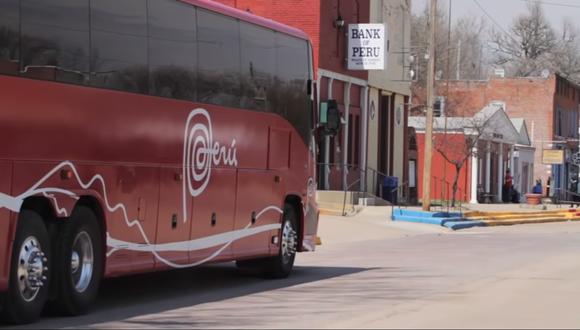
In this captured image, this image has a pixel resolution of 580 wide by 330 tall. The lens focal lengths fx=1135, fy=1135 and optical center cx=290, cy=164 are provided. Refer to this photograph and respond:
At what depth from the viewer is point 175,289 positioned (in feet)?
53.2

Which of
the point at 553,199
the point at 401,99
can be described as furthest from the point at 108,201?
the point at 553,199

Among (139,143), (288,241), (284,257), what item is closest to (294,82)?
(288,241)

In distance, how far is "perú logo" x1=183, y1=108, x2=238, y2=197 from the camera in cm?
1483

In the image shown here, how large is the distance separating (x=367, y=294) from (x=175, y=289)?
2782 mm

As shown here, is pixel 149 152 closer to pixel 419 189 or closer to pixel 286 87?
pixel 286 87

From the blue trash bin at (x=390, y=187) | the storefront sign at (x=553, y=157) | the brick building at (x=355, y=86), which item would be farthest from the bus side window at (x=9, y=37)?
the storefront sign at (x=553, y=157)

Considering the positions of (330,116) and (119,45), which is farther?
(330,116)

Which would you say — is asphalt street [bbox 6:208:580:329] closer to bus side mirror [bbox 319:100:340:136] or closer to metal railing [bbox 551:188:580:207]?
bus side mirror [bbox 319:100:340:136]

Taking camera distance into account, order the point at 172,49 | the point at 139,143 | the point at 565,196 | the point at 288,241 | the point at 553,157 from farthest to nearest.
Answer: the point at 565,196
the point at 553,157
the point at 288,241
the point at 172,49
the point at 139,143

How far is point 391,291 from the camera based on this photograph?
52.6ft

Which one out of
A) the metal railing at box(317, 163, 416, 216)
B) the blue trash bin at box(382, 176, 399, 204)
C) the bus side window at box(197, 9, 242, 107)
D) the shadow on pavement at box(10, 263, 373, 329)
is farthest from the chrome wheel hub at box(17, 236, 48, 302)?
the blue trash bin at box(382, 176, 399, 204)

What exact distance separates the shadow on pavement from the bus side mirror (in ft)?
8.11

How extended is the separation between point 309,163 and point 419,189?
3986 centimetres

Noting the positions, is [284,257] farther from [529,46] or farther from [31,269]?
[529,46]
